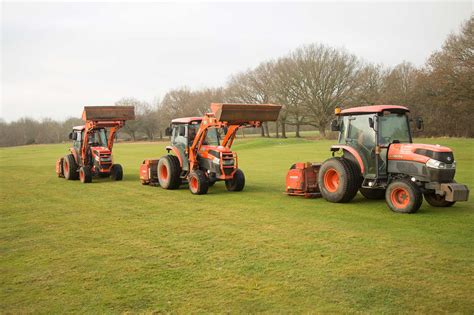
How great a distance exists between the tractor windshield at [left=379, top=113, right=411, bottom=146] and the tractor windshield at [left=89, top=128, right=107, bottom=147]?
1169 centimetres

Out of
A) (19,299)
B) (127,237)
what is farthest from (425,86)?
(19,299)

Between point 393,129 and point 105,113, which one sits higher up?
point 105,113

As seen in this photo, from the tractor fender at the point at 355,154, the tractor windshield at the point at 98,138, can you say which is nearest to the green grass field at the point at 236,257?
the tractor fender at the point at 355,154

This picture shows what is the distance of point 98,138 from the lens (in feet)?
59.3

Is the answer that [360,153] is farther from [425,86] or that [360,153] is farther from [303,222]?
[425,86]

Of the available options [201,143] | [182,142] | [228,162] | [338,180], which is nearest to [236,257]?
[338,180]

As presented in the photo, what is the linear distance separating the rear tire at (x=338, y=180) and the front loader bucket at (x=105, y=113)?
8.86 meters

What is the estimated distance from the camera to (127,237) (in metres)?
7.96

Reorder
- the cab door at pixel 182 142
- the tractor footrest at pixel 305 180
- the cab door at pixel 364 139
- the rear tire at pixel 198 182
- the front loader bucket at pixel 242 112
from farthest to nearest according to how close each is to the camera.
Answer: the cab door at pixel 182 142 → the rear tire at pixel 198 182 → the front loader bucket at pixel 242 112 → the tractor footrest at pixel 305 180 → the cab door at pixel 364 139

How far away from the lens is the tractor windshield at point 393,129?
33.2 ft

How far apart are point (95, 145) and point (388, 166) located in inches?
473

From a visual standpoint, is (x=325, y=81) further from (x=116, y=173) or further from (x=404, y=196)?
(x=404, y=196)

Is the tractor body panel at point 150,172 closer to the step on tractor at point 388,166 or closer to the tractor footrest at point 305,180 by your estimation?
the tractor footrest at point 305,180

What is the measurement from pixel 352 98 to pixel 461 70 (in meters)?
15.5
